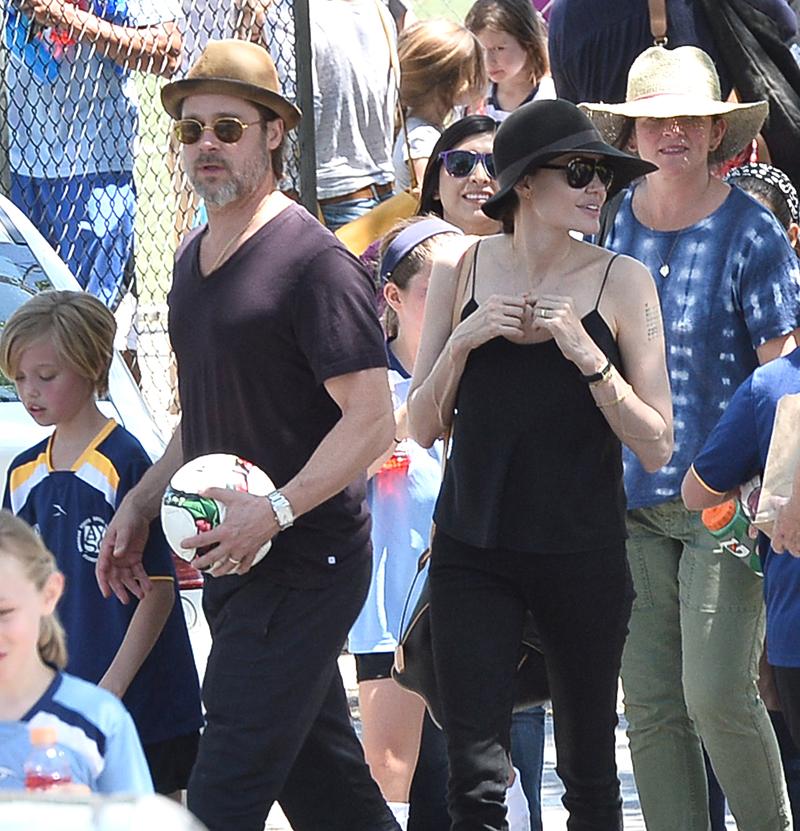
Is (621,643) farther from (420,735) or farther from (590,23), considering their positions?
(590,23)

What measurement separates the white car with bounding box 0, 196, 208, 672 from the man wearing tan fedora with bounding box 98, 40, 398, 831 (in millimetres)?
547

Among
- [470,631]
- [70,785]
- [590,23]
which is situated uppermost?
[590,23]

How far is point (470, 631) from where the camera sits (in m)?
4.45

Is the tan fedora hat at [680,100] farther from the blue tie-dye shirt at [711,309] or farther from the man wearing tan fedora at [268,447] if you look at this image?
the man wearing tan fedora at [268,447]

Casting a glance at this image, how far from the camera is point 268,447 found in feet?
14.5

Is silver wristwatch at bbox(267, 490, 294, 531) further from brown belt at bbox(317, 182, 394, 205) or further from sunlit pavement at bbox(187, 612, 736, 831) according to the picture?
brown belt at bbox(317, 182, 394, 205)

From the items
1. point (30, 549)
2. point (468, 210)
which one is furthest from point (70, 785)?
point (468, 210)

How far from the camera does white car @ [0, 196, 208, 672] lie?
199 inches

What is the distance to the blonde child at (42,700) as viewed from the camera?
10.6 feet

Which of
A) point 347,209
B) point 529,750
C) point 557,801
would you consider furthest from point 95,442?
point 347,209

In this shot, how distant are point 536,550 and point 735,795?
1046mm

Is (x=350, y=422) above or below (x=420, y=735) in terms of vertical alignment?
above

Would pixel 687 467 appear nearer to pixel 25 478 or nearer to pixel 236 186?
pixel 236 186

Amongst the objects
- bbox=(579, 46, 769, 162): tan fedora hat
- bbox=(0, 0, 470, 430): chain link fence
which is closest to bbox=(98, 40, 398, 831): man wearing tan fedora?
bbox=(579, 46, 769, 162): tan fedora hat
